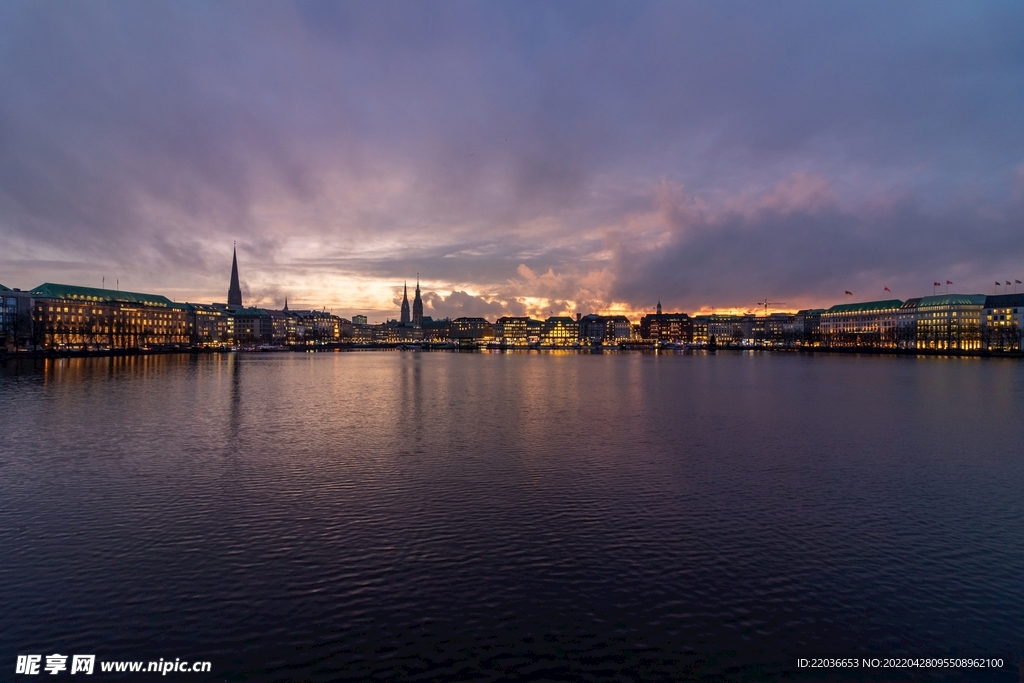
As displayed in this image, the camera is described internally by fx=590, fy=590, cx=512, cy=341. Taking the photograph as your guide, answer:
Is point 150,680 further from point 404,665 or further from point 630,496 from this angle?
point 630,496

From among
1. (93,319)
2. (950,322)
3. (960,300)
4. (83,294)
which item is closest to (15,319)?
(93,319)

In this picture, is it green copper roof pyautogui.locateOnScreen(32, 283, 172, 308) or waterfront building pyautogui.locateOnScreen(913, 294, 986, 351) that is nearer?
green copper roof pyautogui.locateOnScreen(32, 283, 172, 308)

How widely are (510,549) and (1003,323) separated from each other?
20255cm

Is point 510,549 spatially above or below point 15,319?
below

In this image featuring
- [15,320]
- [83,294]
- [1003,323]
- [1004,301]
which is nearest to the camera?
[15,320]

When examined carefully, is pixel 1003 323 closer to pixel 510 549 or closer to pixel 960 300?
pixel 960 300

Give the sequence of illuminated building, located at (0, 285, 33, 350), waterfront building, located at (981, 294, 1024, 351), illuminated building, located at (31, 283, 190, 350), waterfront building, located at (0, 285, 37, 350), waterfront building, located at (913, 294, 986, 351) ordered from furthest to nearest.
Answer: waterfront building, located at (913, 294, 986, 351), waterfront building, located at (981, 294, 1024, 351), illuminated building, located at (31, 283, 190, 350), illuminated building, located at (0, 285, 33, 350), waterfront building, located at (0, 285, 37, 350)

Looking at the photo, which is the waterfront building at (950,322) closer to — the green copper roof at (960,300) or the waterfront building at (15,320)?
the green copper roof at (960,300)

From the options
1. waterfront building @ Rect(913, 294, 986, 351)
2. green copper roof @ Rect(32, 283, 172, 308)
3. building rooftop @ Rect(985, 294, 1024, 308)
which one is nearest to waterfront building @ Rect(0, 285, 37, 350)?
green copper roof @ Rect(32, 283, 172, 308)

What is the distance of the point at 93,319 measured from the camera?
6467 inches

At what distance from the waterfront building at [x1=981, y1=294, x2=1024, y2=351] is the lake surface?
495 ft

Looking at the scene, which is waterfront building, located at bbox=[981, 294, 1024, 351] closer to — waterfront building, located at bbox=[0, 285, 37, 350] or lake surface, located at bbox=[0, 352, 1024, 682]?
lake surface, located at bbox=[0, 352, 1024, 682]

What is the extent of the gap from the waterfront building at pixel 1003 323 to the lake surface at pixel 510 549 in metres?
151

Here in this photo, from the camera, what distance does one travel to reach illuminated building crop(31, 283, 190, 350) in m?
144
